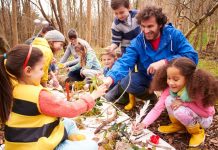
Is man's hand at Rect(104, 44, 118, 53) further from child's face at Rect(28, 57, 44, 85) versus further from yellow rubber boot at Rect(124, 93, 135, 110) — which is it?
child's face at Rect(28, 57, 44, 85)

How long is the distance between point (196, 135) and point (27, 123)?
1430mm

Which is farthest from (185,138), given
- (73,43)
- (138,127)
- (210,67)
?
(210,67)

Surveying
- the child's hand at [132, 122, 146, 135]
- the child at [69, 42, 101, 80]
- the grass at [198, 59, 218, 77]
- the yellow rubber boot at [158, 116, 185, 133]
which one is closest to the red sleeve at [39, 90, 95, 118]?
the child's hand at [132, 122, 146, 135]

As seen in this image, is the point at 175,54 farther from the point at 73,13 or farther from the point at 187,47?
the point at 73,13

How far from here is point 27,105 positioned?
59.4 inches

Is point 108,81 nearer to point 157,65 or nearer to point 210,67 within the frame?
point 157,65

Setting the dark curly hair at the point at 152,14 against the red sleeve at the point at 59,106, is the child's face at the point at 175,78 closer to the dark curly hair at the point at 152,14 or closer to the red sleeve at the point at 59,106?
the dark curly hair at the point at 152,14

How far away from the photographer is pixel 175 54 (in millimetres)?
2658

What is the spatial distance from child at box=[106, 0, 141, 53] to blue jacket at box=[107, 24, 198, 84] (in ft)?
2.14

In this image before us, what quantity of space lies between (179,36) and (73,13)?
1225 centimetres

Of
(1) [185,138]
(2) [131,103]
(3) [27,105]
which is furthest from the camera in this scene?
(2) [131,103]

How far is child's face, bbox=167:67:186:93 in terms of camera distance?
7.13ft

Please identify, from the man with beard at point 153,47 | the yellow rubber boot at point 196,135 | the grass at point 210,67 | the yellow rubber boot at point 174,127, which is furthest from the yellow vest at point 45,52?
the grass at point 210,67

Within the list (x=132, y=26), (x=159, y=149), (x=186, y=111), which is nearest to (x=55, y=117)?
(x=159, y=149)
